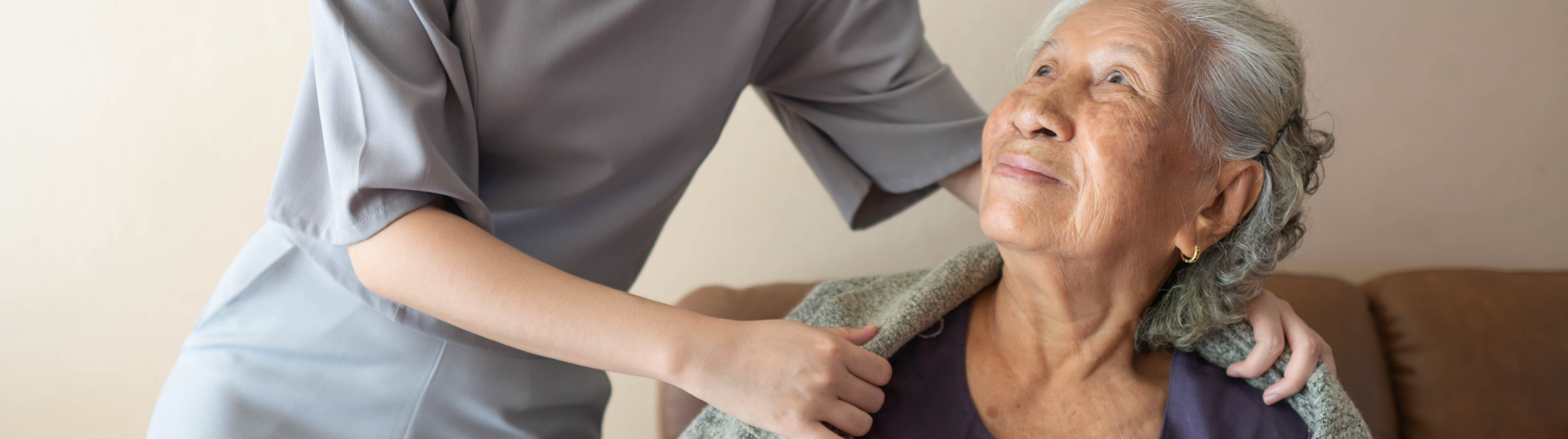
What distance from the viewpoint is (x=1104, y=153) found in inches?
37.5

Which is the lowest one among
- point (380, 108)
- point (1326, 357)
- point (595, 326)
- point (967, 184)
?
point (1326, 357)

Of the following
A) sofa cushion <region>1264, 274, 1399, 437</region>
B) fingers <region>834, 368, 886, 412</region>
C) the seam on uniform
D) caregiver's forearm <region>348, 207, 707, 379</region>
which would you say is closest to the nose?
fingers <region>834, 368, 886, 412</region>

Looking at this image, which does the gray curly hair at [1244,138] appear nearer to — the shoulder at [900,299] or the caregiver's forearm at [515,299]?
the shoulder at [900,299]

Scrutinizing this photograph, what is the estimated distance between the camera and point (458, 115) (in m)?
0.83

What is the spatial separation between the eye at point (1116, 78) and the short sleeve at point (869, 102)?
0.77 feet

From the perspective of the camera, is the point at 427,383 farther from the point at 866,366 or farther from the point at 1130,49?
the point at 1130,49

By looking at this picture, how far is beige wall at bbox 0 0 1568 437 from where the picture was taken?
155 centimetres

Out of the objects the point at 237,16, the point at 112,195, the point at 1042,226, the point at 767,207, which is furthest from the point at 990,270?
the point at 112,195

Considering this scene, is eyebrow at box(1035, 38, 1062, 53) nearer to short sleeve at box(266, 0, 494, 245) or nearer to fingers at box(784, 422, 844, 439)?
fingers at box(784, 422, 844, 439)

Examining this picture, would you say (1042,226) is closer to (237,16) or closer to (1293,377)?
(1293,377)

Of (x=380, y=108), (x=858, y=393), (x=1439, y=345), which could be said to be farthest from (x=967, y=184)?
(x=1439, y=345)

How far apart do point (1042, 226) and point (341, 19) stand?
776 millimetres

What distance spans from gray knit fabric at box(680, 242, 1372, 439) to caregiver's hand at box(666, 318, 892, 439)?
1.01 ft

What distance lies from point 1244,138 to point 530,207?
91 centimetres
